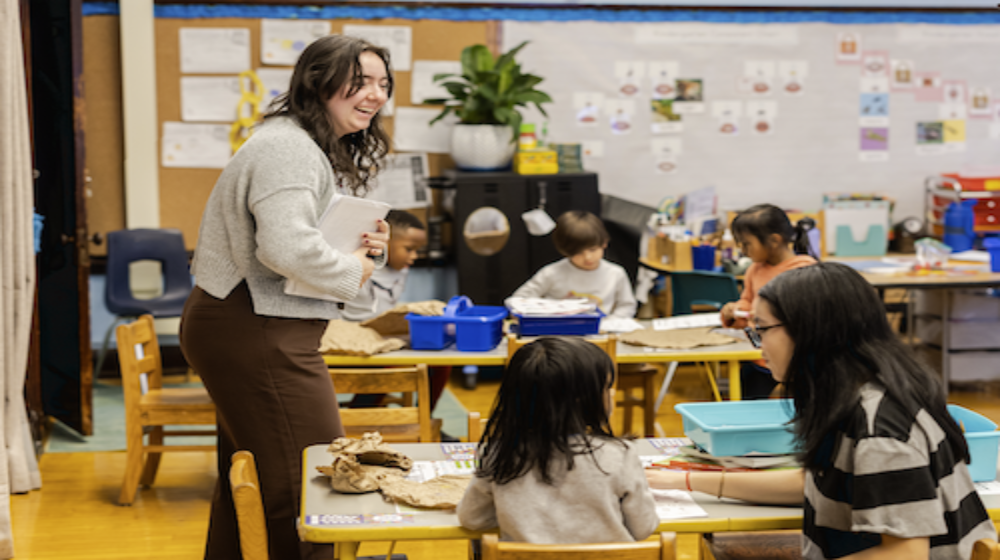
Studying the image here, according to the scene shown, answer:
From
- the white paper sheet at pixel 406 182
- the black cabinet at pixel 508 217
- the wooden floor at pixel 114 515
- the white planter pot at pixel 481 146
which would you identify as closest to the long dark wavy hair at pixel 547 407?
the wooden floor at pixel 114 515

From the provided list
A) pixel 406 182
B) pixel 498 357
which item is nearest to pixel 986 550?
pixel 498 357

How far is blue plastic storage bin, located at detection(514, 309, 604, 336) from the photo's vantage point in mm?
3316

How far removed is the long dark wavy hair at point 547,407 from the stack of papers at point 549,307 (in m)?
1.78

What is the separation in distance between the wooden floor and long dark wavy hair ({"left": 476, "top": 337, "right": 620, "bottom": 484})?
1.45 meters

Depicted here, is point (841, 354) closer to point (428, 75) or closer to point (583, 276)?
point (583, 276)

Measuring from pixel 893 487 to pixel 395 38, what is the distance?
474 centimetres

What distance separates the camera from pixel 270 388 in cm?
196

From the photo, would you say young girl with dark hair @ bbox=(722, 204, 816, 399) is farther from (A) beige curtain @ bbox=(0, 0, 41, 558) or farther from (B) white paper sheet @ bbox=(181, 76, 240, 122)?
(B) white paper sheet @ bbox=(181, 76, 240, 122)

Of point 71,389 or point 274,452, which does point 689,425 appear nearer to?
point 274,452

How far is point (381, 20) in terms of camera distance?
5.62 metres

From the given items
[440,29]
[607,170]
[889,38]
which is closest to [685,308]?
[607,170]

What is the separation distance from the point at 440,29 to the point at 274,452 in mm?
→ 4106

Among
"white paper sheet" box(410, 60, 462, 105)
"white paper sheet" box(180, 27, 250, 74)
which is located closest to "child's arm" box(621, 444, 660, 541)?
"white paper sheet" box(410, 60, 462, 105)

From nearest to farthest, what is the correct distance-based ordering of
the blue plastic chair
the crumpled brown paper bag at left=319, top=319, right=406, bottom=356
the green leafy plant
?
the crumpled brown paper bag at left=319, top=319, right=406, bottom=356
the blue plastic chair
the green leafy plant
